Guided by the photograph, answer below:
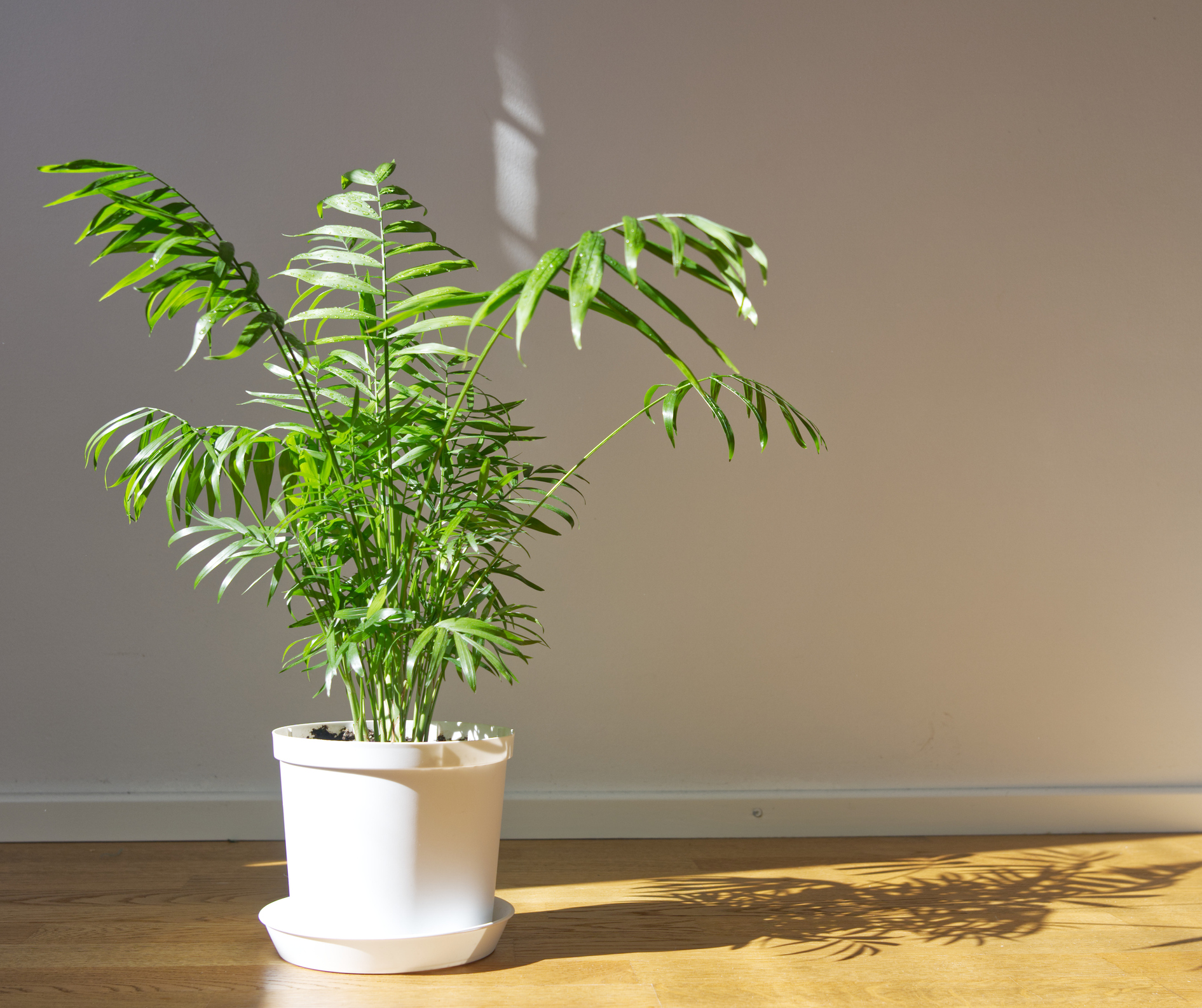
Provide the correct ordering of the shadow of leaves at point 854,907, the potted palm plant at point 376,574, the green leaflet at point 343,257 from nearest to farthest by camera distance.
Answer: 1. the potted palm plant at point 376,574
2. the green leaflet at point 343,257
3. the shadow of leaves at point 854,907

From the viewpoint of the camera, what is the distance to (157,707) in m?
Answer: 1.93

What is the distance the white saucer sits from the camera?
1.17 metres

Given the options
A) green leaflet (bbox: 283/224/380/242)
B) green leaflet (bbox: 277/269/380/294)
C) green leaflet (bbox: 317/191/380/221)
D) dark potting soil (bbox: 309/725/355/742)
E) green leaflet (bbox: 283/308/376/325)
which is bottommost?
dark potting soil (bbox: 309/725/355/742)

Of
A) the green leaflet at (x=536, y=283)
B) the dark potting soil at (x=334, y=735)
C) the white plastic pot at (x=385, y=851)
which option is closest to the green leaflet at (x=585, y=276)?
the green leaflet at (x=536, y=283)

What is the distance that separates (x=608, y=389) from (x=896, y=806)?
1.10 meters

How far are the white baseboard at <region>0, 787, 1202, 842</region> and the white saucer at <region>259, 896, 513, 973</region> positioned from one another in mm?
720

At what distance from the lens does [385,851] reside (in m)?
1.16

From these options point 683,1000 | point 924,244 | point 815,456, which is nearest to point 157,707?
point 683,1000

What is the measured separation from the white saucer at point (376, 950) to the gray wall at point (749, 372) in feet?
2.47

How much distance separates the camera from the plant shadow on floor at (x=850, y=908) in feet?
4.35

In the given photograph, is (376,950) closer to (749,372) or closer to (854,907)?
(854,907)

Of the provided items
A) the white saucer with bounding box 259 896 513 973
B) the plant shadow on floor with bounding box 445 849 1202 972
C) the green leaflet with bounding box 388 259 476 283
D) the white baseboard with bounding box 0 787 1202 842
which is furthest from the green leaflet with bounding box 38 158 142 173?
the white baseboard with bounding box 0 787 1202 842

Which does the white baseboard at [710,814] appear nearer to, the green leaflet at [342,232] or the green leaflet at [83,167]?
the green leaflet at [342,232]

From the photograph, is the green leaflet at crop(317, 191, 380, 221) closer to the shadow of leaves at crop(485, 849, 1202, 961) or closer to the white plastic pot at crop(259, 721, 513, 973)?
the white plastic pot at crop(259, 721, 513, 973)
